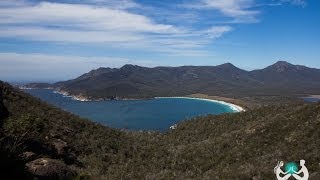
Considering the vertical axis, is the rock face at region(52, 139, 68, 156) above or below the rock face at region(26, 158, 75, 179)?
below

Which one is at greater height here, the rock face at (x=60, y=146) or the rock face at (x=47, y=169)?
the rock face at (x=47, y=169)

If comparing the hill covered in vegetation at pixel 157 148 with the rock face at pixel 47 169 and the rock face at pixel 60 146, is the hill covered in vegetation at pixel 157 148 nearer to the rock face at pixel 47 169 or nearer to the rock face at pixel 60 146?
the rock face at pixel 60 146

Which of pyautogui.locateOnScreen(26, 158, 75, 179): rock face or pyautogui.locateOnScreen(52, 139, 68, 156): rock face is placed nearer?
pyautogui.locateOnScreen(26, 158, 75, 179): rock face

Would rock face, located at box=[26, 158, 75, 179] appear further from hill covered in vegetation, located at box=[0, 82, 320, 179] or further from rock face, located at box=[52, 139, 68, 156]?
rock face, located at box=[52, 139, 68, 156]

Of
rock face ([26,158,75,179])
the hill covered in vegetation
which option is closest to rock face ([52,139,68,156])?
the hill covered in vegetation

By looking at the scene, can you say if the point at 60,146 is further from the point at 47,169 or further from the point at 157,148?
the point at 47,169

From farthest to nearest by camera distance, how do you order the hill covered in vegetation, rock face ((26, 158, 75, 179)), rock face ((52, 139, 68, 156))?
rock face ((52, 139, 68, 156)) → the hill covered in vegetation → rock face ((26, 158, 75, 179))

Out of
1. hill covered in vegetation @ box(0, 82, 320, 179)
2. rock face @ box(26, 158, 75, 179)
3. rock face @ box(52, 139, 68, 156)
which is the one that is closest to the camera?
rock face @ box(26, 158, 75, 179)

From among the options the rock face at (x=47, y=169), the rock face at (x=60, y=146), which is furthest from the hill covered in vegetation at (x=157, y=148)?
the rock face at (x=47, y=169)

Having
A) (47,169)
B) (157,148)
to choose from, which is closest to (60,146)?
(157,148)

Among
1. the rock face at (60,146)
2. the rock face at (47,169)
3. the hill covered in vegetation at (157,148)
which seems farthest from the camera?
the rock face at (60,146)

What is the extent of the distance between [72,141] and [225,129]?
29.1 m

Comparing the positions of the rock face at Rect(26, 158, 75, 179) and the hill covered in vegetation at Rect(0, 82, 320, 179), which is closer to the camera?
the rock face at Rect(26, 158, 75, 179)

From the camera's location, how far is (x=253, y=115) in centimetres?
7531
